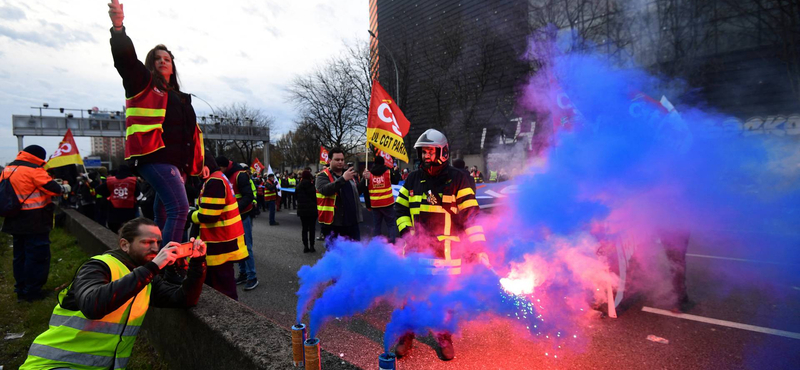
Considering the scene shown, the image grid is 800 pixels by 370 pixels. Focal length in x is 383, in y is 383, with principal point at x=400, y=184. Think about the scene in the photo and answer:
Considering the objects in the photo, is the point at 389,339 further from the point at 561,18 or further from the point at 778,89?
the point at 778,89

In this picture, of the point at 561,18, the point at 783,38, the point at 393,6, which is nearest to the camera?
the point at 783,38

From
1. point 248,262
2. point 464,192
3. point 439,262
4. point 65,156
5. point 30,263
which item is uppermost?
point 65,156

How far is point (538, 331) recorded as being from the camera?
12.5 ft

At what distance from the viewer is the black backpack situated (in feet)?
15.5

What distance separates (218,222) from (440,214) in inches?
86.0

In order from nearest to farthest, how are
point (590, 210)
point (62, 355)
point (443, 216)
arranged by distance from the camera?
point (62, 355)
point (443, 216)
point (590, 210)

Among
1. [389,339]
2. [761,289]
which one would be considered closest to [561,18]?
[761,289]

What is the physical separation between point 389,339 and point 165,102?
265 centimetres

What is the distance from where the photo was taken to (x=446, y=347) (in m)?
3.28

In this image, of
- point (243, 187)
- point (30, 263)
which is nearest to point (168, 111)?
point (243, 187)

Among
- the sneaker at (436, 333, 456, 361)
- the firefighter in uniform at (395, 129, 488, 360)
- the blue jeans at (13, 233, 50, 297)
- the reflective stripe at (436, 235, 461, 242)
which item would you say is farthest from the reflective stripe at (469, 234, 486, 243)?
the blue jeans at (13, 233, 50, 297)

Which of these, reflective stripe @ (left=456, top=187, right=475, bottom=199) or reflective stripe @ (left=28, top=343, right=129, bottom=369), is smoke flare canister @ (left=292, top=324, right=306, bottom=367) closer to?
reflective stripe @ (left=28, top=343, right=129, bottom=369)

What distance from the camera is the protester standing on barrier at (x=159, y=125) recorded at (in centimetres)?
269

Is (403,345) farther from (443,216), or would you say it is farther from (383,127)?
(383,127)
